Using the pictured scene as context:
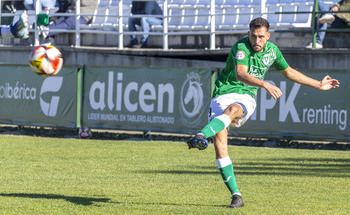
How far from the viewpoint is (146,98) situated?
1988 centimetres

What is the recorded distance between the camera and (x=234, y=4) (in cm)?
2234

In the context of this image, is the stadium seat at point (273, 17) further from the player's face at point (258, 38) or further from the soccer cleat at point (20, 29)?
the player's face at point (258, 38)

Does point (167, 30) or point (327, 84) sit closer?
point (327, 84)

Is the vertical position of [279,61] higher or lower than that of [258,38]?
lower

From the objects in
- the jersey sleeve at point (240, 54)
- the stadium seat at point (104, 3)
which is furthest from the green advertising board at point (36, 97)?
the jersey sleeve at point (240, 54)

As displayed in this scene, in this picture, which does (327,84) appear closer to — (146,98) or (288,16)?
(146,98)

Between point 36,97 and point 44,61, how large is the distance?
11.1m

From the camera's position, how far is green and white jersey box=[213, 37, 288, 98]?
877 cm

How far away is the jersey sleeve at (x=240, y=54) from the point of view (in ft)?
28.5

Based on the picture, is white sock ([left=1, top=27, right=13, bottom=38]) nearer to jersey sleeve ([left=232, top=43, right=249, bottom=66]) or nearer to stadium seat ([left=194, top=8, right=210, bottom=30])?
jersey sleeve ([left=232, top=43, right=249, bottom=66])

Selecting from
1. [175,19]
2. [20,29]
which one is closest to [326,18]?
[175,19]

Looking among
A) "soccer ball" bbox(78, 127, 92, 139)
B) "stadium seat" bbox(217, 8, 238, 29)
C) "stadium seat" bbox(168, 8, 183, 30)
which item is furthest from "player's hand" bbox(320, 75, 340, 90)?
"stadium seat" bbox(168, 8, 183, 30)

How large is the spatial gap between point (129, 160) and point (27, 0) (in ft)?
40.3

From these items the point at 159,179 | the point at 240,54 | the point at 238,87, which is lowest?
the point at 159,179
